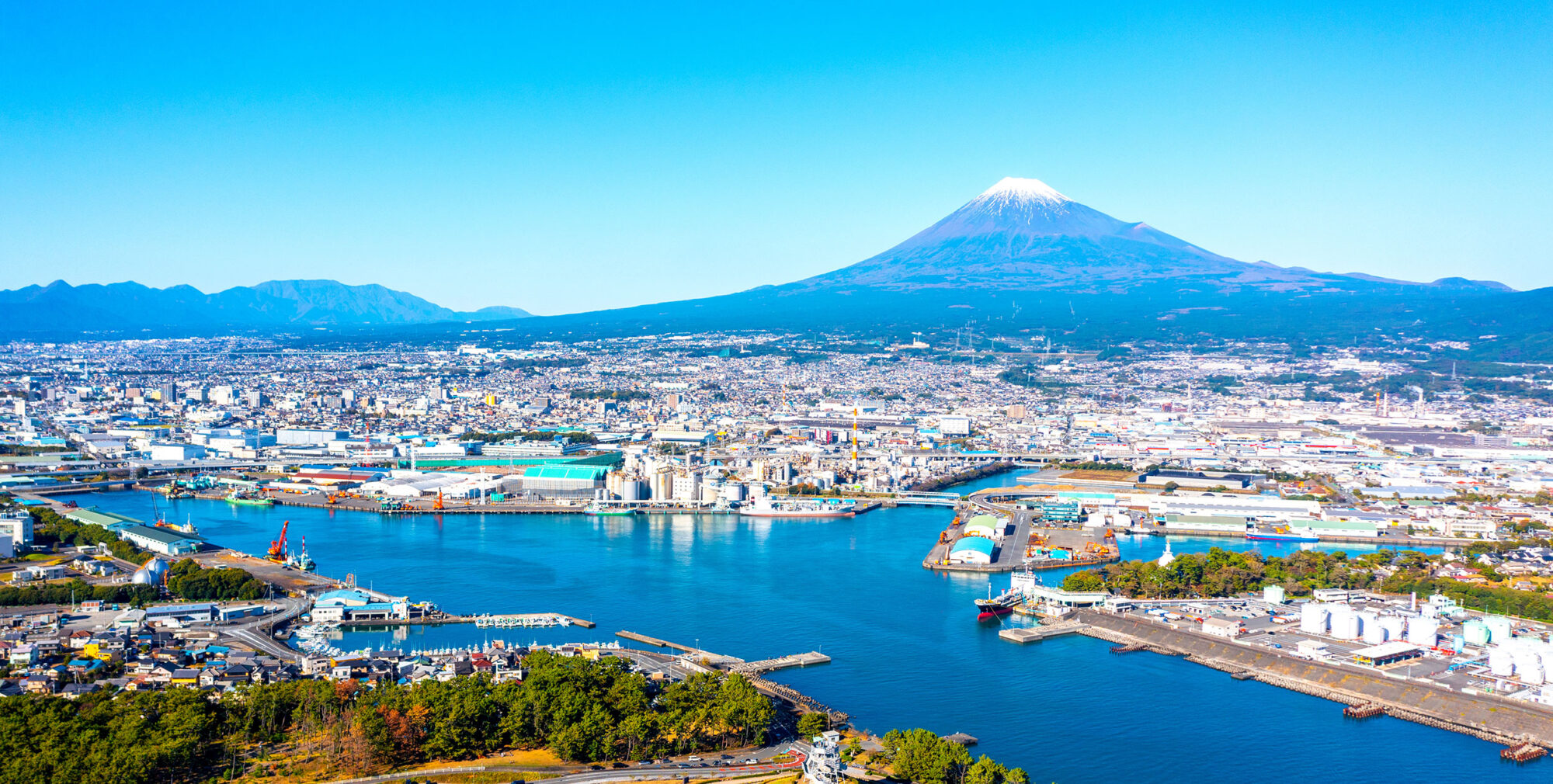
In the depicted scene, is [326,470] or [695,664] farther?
[326,470]

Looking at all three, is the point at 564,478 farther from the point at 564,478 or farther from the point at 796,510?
the point at 796,510

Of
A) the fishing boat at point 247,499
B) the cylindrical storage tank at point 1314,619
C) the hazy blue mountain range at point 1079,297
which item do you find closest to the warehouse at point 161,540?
the fishing boat at point 247,499

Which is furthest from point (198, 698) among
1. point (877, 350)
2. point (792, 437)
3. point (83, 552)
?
point (877, 350)

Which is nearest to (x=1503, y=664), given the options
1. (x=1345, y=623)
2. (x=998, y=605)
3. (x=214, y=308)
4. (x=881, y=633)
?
(x=1345, y=623)

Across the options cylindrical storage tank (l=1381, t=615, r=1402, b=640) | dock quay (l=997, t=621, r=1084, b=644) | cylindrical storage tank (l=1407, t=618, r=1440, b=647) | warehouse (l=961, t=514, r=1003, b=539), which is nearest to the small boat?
dock quay (l=997, t=621, r=1084, b=644)

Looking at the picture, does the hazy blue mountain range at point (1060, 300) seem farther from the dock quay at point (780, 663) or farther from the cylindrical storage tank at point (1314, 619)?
the dock quay at point (780, 663)

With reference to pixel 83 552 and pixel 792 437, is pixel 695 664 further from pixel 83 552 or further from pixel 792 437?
pixel 792 437

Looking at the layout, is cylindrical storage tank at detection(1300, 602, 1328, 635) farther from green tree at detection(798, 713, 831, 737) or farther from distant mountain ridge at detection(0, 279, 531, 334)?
distant mountain ridge at detection(0, 279, 531, 334)

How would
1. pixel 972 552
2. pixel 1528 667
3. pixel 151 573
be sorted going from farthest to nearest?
1. pixel 972 552
2. pixel 151 573
3. pixel 1528 667
